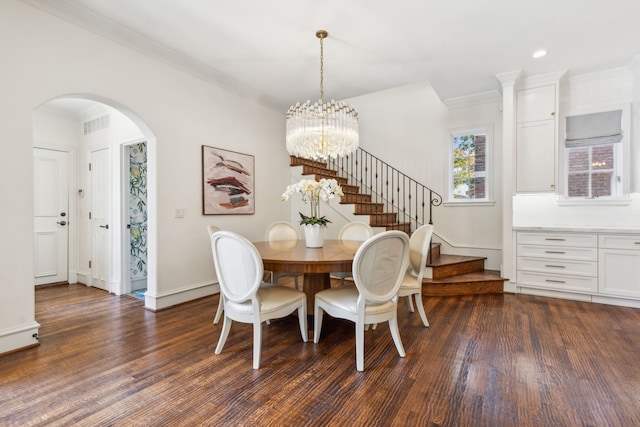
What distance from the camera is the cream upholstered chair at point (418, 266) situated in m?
2.78

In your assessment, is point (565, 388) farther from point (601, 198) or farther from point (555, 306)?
point (601, 198)

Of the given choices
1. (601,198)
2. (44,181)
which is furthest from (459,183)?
(44,181)

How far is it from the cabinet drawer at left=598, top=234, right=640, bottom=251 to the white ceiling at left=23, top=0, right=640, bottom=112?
2.03 meters

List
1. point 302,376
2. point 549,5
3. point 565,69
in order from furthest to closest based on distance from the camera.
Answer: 1. point 565,69
2. point 549,5
3. point 302,376

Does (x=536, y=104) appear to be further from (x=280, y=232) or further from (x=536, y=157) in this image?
(x=280, y=232)

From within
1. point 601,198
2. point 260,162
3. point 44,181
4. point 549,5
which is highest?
point 549,5

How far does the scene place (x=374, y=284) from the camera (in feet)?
7.09

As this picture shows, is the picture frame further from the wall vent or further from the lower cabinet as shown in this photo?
the lower cabinet

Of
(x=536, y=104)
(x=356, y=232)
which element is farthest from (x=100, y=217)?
(x=536, y=104)

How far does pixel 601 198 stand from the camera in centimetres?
388

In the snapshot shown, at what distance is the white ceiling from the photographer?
2.62 meters

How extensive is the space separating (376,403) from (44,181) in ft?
17.5

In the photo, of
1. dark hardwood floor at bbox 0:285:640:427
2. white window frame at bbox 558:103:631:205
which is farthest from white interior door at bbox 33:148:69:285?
white window frame at bbox 558:103:631:205

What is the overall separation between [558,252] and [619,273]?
22.8 inches
